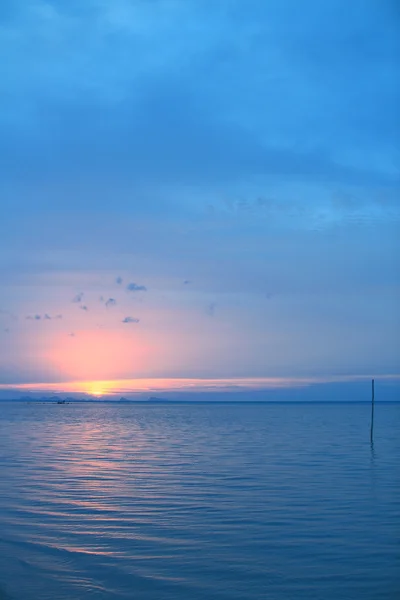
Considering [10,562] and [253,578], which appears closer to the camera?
[253,578]

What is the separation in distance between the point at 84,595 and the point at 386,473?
21383mm

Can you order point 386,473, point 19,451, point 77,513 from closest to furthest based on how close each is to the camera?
point 77,513
point 386,473
point 19,451

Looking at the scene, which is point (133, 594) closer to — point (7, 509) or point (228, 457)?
point (7, 509)

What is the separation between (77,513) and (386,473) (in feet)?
54.8

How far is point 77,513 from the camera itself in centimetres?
2064

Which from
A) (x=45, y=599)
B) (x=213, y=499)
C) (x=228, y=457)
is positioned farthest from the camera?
(x=228, y=457)

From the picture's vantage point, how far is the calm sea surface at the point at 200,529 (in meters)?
13.5

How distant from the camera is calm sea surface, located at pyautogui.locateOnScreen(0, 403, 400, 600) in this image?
13469mm

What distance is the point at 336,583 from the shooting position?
13.6 meters

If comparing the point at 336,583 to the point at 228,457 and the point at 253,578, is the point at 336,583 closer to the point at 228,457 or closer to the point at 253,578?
the point at 253,578

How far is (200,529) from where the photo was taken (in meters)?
18.3

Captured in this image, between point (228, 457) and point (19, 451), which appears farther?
point (19, 451)

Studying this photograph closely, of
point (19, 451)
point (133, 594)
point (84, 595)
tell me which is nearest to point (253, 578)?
point (133, 594)

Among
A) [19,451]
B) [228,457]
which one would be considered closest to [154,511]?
[228,457]
